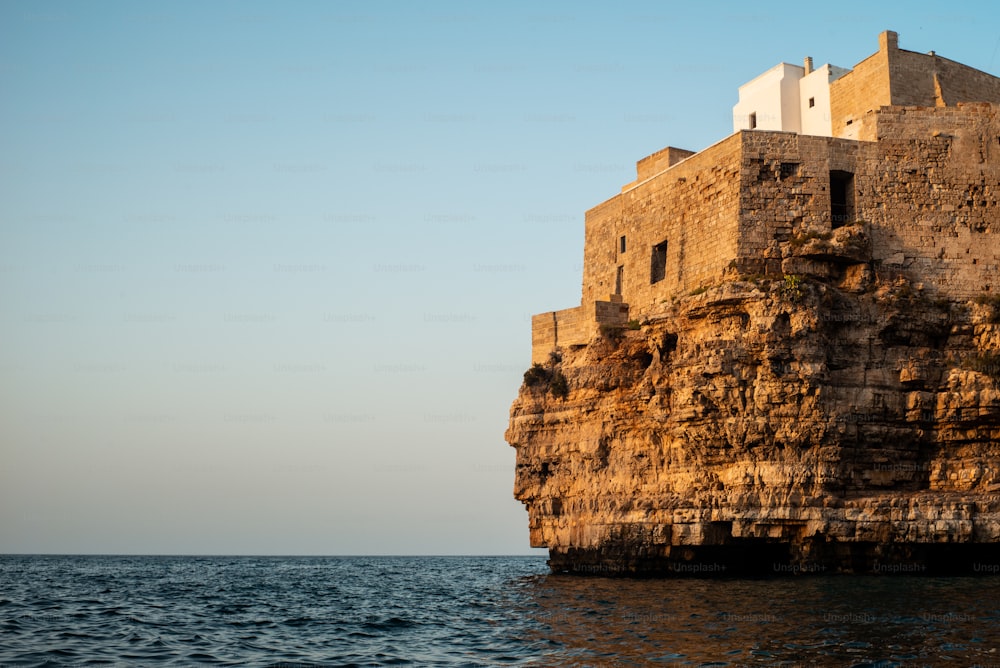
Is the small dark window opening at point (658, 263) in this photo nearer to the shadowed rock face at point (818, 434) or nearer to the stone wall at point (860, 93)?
the shadowed rock face at point (818, 434)

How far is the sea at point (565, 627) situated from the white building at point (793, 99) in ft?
47.6

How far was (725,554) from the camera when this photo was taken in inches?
1063

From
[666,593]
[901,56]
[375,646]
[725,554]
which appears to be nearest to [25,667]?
[375,646]

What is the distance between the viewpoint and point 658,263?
3225 cm

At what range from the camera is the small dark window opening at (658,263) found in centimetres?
3212

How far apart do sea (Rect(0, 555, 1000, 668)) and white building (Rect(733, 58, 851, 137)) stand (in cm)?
1450

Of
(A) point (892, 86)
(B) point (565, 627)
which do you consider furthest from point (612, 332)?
(B) point (565, 627)

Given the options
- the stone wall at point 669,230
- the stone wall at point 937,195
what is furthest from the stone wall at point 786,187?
the stone wall at point 937,195

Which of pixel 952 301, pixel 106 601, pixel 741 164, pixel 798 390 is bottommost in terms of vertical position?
pixel 106 601

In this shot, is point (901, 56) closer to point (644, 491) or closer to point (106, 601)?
point (644, 491)

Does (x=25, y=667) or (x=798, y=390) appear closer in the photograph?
(x=25, y=667)

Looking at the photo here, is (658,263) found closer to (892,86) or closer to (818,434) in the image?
(892,86)

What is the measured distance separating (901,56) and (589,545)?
55.0ft

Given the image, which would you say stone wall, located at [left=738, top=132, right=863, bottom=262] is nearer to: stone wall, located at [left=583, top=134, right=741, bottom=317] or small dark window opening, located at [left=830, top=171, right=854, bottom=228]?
small dark window opening, located at [left=830, top=171, right=854, bottom=228]
